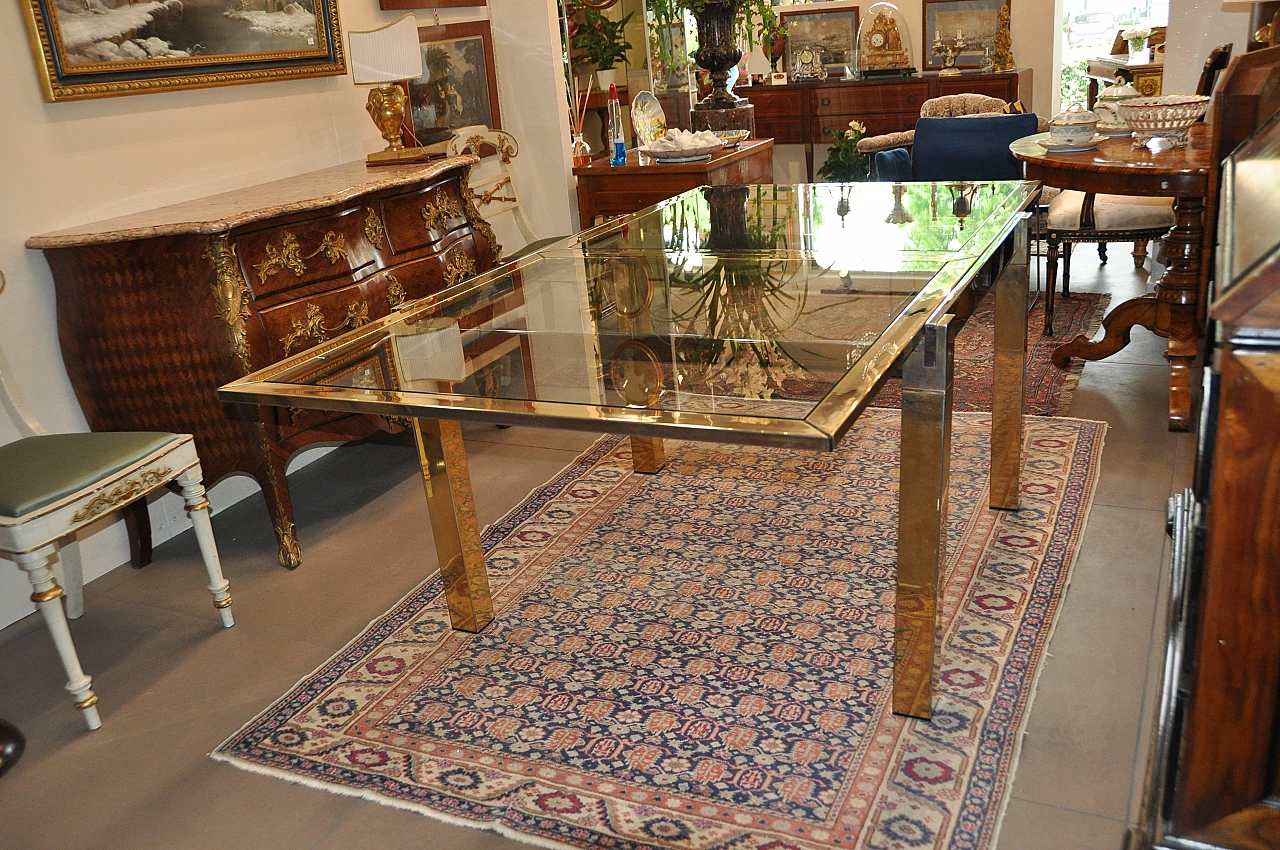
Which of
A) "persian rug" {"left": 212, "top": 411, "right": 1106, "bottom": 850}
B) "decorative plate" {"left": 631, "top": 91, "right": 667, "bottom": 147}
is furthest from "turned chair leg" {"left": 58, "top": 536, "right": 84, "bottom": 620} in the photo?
"decorative plate" {"left": 631, "top": 91, "right": 667, "bottom": 147}

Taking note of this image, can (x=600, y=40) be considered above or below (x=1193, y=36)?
above

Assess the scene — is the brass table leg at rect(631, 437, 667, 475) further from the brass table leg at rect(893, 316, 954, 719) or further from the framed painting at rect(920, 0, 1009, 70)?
the framed painting at rect(920, 0, 1009, 70)

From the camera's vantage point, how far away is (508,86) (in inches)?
203

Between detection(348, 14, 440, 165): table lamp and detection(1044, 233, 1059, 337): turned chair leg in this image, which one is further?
detection(1044, 233, 1059, 337): turned chair leg

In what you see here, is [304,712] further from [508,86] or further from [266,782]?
[508,86]

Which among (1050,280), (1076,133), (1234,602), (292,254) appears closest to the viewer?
(1234,602)

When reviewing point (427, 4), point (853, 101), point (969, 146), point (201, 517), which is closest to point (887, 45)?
point (853, 101)

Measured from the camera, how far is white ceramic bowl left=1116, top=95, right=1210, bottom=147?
3873mm

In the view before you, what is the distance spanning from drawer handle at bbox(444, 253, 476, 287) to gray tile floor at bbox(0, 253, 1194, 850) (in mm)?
714

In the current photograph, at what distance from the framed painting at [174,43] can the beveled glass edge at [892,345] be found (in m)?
2.64

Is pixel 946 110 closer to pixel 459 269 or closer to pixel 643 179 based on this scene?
pixel 643 179

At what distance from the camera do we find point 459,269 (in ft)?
13.4

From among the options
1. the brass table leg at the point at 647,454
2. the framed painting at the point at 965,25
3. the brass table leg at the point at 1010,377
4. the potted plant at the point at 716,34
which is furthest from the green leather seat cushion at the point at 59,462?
the framed painting at the point at 965,25

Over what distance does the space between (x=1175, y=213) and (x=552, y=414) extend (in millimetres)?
3066
